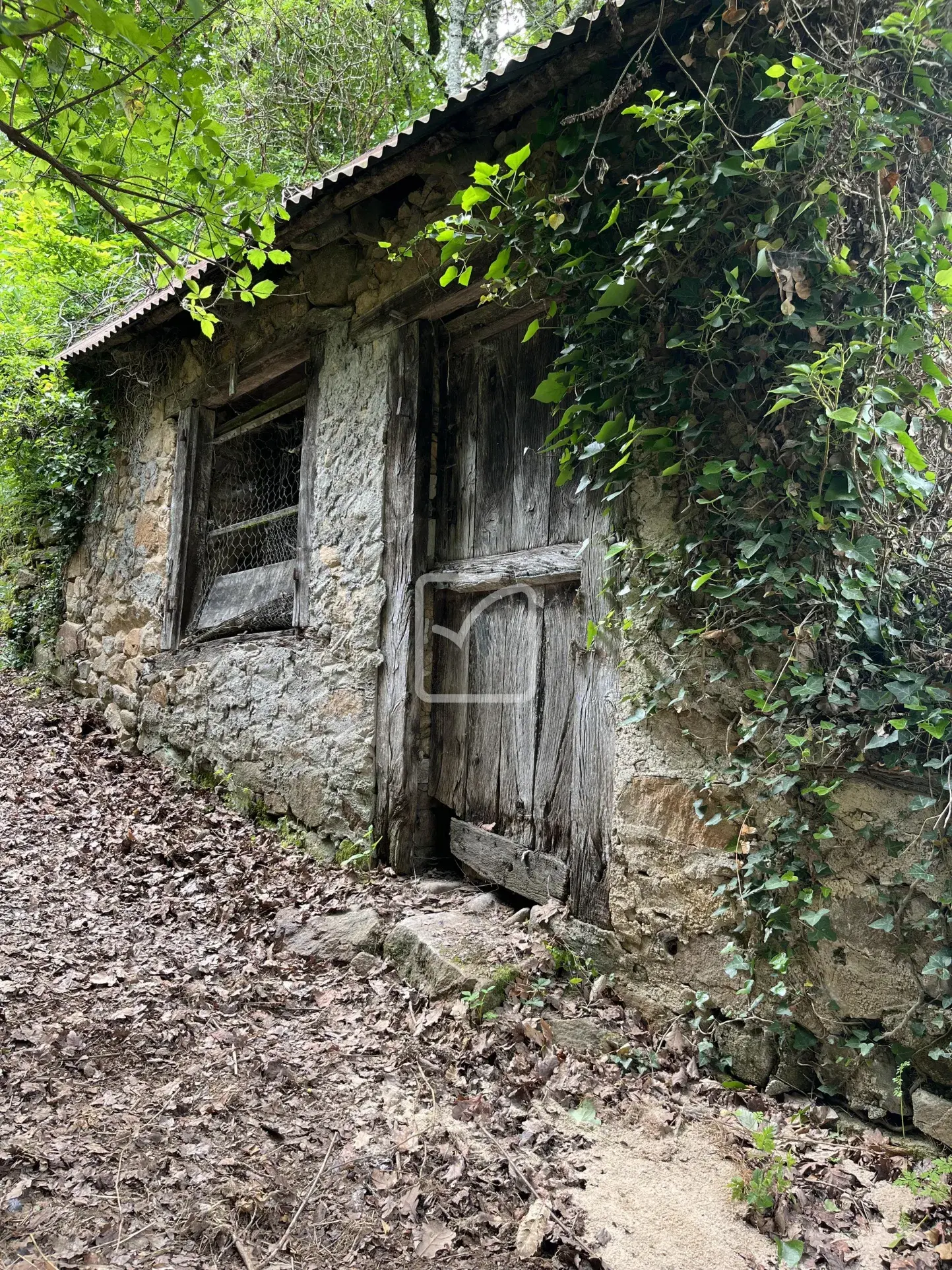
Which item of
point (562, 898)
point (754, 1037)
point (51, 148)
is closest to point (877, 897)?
point (754, 1037)

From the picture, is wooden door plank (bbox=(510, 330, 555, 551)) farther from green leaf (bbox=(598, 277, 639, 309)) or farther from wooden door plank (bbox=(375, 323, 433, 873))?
green leaf (bbox=(598, 277, 639, 309))

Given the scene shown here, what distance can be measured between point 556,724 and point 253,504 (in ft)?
9.15

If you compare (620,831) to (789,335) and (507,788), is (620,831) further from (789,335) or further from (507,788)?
(789,335)

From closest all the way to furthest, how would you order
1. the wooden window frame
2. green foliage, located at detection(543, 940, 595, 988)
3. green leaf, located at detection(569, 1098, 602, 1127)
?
1. green leaf, located at detection(569, 1098, 602, 1127)
2. green foliage, located at detection(543, 940, 595, 988)
3. the wooden window frame

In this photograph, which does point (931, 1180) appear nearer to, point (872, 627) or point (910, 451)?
point (872, 627)

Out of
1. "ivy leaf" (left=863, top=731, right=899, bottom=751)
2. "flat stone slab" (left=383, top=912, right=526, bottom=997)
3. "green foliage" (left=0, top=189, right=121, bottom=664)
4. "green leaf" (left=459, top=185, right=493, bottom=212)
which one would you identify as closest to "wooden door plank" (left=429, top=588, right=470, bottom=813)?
"flat stone slab" (left=383, top=912, right=526, bottom=997)

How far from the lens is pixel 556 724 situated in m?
2.89

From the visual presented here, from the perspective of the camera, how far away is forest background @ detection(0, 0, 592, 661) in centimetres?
212

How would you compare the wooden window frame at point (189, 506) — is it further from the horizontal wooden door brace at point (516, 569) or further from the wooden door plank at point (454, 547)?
the horizontal wooden door brace at point (516, 569)

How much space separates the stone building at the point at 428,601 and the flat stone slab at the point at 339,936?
14.5 inches

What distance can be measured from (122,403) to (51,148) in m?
3.80

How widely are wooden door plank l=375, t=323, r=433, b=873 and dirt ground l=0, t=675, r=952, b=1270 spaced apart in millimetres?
326

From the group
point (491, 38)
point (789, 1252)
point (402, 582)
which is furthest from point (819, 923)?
point (491, 38)

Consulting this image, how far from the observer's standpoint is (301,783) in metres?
3.78
